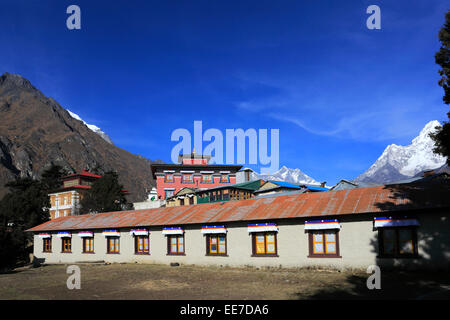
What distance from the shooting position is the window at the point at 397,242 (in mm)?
17984

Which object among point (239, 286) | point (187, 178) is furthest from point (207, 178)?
point (239, 286)

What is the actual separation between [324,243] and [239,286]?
21.5 feet

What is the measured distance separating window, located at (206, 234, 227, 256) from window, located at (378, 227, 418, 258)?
10.0m

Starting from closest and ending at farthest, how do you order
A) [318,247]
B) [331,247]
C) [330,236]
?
[331,247]
[330,236]
[318,247]

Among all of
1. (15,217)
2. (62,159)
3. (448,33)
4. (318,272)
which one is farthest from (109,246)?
(62,159)

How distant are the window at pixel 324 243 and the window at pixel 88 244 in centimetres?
2045

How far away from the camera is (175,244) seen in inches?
1053

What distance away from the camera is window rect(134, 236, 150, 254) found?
28.5 m

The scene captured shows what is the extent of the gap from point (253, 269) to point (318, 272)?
4.37m

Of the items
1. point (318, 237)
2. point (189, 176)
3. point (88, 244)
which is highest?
point (189, 176)

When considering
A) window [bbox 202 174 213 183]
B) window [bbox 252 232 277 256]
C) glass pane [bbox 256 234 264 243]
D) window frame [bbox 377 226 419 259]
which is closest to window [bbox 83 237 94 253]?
window [bbox 252 232 277 256]

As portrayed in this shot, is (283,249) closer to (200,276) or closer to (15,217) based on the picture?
(200,276)

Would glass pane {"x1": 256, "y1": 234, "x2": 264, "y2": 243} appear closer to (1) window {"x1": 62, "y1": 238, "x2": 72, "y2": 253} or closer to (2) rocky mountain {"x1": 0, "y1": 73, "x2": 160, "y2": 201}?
(1) window {"x1": 62, "y1": 238, "x2": 72, "y2": 253}

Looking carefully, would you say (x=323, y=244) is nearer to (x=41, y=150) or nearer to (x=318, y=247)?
(x=318, y=247)
